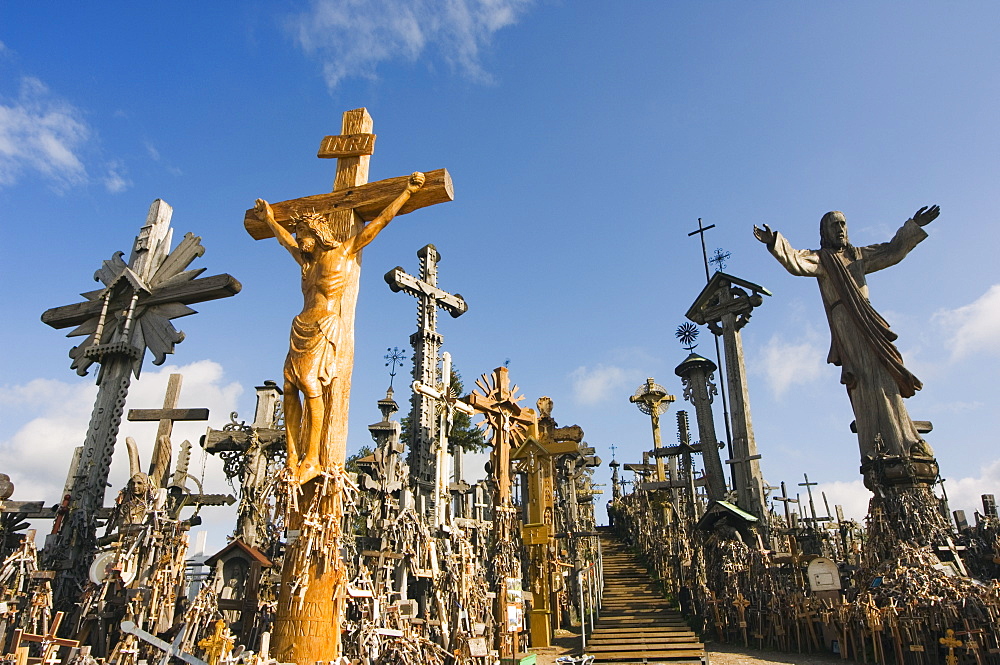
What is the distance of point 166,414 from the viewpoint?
838cm

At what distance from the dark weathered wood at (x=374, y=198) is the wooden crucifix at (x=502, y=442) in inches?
294

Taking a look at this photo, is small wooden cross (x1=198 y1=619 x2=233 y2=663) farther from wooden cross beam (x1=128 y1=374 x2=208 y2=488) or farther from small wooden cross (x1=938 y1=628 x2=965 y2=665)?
small wooden cross (x1=938 y1=628 x2=965 y2=665)

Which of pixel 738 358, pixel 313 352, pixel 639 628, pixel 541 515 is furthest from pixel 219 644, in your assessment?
pixel 738 358

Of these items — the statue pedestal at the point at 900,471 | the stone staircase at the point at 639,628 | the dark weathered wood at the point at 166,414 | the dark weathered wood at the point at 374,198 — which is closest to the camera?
the dark weathered wood at the point at 374,198

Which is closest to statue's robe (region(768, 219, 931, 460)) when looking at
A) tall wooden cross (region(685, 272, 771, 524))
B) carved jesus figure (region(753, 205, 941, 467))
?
carved jesus figure (region(753, 205, 941, 467))

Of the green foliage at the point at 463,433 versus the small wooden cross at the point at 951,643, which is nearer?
the small wooden cross at the point at 951,643

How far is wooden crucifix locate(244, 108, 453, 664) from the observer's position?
156 inches

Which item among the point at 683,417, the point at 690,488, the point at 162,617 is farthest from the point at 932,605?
the point at 683,417

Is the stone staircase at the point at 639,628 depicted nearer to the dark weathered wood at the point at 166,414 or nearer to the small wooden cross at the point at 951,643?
the small wooden cross at the point at 951,643

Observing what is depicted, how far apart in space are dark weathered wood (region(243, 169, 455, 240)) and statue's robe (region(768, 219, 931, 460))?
11.6 metres

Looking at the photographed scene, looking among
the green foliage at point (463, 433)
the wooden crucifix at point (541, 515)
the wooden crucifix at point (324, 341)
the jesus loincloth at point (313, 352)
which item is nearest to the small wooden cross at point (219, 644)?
the wooden crucifix at point (324, 341)

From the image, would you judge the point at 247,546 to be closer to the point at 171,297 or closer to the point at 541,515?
the point at 171,297

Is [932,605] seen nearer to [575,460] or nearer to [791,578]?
[791,578]

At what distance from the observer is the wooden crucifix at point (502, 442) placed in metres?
11.2
